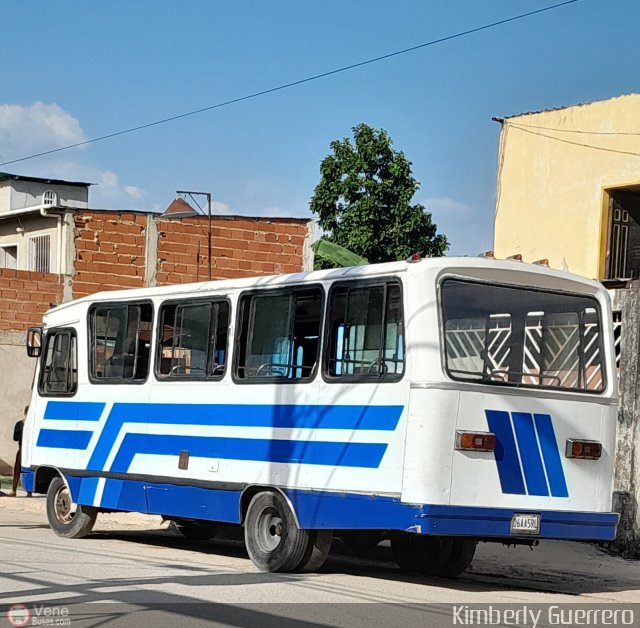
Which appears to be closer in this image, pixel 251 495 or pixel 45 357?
pixel 251 495

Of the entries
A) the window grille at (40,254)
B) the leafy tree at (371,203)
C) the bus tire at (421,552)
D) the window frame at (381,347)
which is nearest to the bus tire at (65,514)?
the bus tire at (421,552)

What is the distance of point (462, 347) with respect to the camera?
10.8m

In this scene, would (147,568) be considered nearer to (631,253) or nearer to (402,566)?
(402,566)

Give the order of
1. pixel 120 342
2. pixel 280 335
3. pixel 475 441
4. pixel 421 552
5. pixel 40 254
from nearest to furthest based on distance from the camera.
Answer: pixel 475 441 → pixel 280 335 → pixel 421 552 → pixel 120 342 → pixel 40 254

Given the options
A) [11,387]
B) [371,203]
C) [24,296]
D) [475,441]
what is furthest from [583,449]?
[371,203]

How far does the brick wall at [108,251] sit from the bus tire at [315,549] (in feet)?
51.4

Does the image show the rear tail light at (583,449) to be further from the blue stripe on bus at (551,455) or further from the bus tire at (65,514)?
the bus tire at (65,514)

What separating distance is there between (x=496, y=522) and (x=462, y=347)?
1.50 meters

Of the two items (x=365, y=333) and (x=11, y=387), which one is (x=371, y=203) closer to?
(x=11, y=387)

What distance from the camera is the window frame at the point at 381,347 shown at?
10711 mm

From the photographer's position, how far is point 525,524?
1073cm

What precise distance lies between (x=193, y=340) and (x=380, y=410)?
304 cm

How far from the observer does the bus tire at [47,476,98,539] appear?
1484 centimetres

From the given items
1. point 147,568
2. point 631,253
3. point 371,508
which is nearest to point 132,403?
point 147,568
